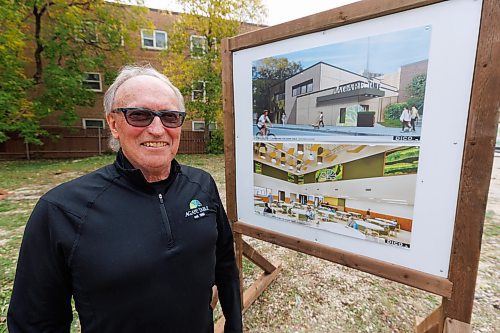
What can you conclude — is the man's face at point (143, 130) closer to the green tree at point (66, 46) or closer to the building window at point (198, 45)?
the green tree at point (66, 46)

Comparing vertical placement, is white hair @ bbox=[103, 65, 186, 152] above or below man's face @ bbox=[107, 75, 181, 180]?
above

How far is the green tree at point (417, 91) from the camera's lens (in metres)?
1.29

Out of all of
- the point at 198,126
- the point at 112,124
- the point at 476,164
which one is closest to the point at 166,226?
the point at 112,124

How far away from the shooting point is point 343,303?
9.32ft

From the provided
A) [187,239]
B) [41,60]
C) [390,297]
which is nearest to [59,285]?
[187,239]

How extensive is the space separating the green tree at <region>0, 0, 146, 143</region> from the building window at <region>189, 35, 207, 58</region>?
270 centimetres

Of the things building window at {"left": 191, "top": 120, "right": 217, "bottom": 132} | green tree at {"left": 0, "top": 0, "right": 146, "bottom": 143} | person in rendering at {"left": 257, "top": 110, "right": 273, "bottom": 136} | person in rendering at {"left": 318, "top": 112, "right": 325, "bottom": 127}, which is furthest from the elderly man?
building window at {"left": 191, "top": 120, "right": 217, "bottom": 132}

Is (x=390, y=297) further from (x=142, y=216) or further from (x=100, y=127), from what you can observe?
(x=100, y=127)

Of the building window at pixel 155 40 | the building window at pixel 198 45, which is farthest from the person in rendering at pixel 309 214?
the building window at pixel 155 40

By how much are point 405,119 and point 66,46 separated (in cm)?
1470

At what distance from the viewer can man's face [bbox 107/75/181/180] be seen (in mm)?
1224

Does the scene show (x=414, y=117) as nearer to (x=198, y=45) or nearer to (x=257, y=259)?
(x=257, y=259)

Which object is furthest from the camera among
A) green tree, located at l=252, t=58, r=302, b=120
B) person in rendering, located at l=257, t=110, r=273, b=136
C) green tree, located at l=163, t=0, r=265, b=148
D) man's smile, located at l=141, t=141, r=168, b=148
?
green tree, located at l=163, t=0, r=265, b=148

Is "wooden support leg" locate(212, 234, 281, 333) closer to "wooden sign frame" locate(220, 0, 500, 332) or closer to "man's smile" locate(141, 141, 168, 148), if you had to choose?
"wooden sign frame" locate(220, 0, 500, 332)
